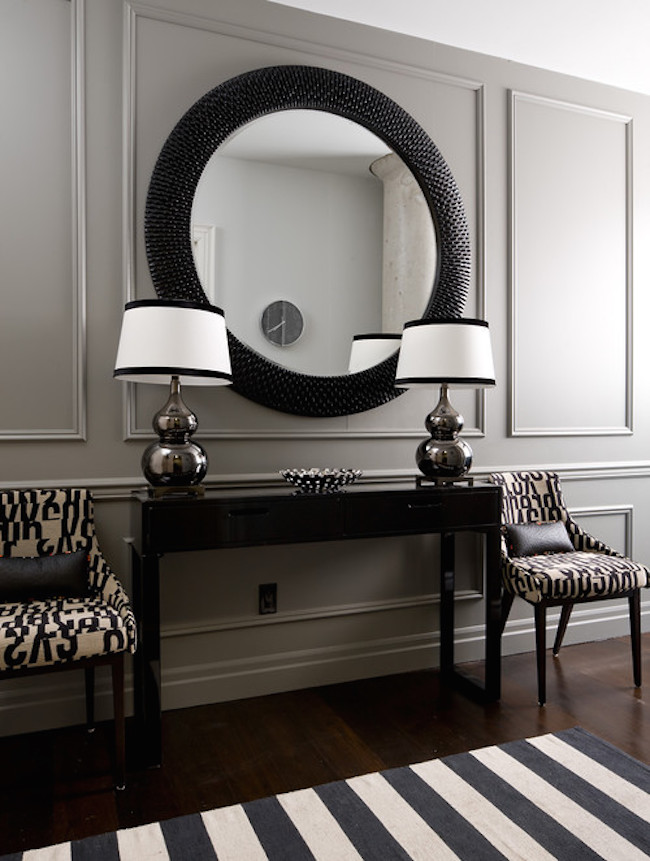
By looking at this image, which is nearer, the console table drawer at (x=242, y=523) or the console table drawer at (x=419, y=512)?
the console table drawer at (x=242, y=523)

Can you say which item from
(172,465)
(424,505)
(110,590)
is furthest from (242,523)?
(424,505)

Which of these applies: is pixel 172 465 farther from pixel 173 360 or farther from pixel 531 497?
pixel 531 497

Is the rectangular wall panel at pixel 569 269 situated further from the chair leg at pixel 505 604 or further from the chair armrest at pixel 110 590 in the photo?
the chair armrest at pixel 110 590

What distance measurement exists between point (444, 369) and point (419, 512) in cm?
50

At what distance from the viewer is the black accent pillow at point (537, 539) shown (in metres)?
2.67

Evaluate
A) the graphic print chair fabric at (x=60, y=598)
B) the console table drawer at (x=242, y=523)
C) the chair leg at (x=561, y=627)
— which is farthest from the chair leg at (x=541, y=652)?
the graphic print chair fabric at (x=60, y=598)

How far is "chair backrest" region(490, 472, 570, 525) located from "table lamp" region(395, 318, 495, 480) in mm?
367

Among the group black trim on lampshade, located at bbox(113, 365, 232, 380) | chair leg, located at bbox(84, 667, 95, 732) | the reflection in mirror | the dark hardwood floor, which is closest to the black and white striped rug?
the dark hardwood floor

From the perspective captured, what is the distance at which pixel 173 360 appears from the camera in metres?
1.99

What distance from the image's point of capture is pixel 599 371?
10.5 feet

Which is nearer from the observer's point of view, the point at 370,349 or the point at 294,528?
the point at 294,528

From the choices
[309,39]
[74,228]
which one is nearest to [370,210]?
[309,39]

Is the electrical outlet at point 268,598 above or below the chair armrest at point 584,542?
below

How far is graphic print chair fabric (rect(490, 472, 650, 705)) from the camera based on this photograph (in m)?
2.39
